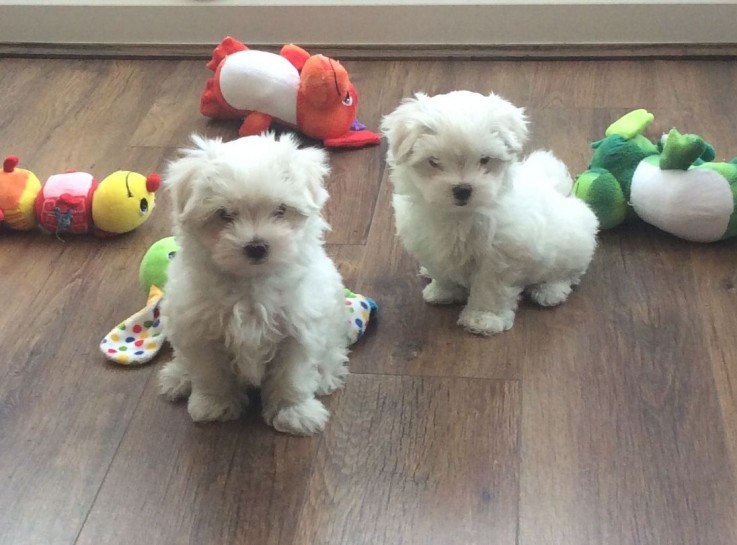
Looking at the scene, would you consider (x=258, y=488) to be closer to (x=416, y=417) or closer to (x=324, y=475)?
(x=324, y=475)

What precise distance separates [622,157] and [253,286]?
1156 millimetres

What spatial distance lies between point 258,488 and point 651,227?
1.26 meters

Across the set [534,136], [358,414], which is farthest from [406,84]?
[358,414]

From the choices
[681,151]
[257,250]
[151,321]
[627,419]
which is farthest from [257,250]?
[681,151]

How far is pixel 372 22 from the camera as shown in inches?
132

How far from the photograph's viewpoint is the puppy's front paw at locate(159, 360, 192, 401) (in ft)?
6.34

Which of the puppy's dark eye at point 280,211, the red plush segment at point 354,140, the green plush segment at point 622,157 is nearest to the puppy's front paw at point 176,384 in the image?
the puppy's dark eye at point 280,211

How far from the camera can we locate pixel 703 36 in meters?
3.23

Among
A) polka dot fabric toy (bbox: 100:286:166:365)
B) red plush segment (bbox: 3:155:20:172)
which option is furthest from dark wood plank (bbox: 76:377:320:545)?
red plush segment (bbox: 3:155:20:172)

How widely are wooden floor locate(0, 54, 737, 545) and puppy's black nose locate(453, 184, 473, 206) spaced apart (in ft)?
1.16

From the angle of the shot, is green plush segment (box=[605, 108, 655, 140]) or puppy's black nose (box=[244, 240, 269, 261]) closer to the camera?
puppy's black nose (box=[244, 240, 269, 261])

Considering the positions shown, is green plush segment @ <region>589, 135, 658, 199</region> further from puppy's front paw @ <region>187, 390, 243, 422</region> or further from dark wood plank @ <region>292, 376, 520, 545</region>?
puppy's front paw @ <region>187, 390, 243, 422</region>

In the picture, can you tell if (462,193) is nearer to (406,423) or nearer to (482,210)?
(482,210)

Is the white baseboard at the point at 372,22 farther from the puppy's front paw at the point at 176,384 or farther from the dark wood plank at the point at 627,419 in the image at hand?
the puppy's front paw at the point at 176,384
